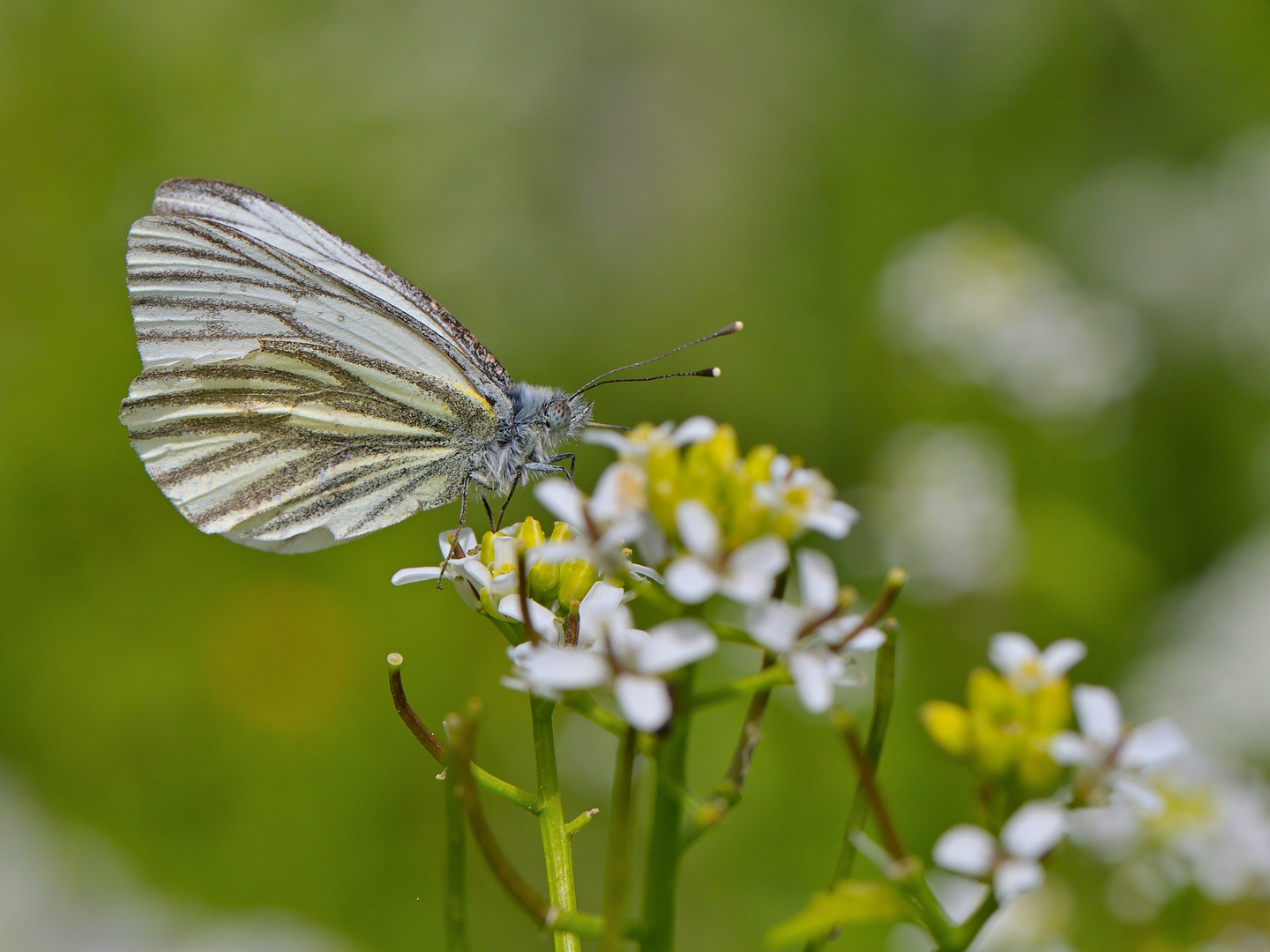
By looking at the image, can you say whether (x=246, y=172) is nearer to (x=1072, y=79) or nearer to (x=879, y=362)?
(x=879, y=362)

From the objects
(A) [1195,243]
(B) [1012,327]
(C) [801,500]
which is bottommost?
(C) [801,500]

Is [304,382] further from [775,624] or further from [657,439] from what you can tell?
[775,624]

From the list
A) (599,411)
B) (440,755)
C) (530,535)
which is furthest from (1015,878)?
(599,411)

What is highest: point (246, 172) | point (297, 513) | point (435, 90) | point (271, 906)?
point (435, 90)

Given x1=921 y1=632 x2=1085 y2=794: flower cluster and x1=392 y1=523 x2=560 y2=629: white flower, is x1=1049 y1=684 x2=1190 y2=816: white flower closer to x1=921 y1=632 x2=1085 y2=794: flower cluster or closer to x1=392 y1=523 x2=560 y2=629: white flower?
x1=921 y1=632 x2=1085 y2=794: flower cluster

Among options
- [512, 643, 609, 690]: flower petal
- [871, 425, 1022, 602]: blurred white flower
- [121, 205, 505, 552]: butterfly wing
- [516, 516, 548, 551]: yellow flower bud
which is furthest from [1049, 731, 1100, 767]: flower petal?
[871, 425, 1022, 602]: blurred white flower

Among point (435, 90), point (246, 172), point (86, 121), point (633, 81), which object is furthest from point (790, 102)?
point (86, 121)

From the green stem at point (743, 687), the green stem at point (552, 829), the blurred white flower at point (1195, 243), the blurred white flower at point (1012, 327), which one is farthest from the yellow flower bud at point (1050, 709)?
the blurred white flower at point (1195, 243)
